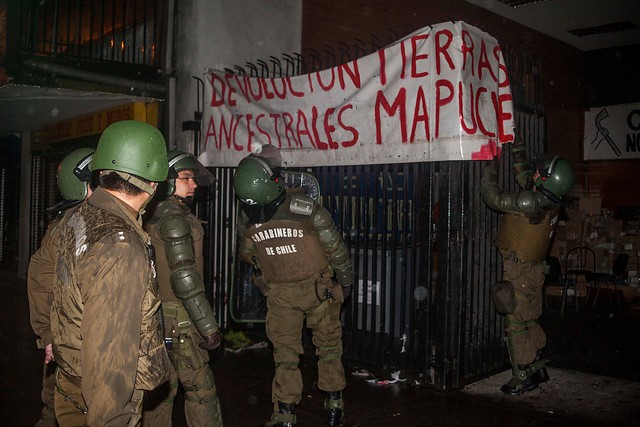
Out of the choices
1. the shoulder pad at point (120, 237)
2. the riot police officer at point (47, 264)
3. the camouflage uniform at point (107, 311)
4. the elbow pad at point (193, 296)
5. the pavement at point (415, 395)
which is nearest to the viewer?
the camouflage uniform at point (107, 311)

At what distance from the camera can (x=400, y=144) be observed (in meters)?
5.74

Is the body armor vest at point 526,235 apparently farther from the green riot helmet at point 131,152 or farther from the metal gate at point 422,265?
the green riot helmet at point 131,152

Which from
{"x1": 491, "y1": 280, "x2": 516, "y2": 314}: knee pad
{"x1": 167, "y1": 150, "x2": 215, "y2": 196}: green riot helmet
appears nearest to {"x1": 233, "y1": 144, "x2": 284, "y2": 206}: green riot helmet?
{"x1": 167, "y1": 150, "x2": 215, "y2": 196}: green riot helmet

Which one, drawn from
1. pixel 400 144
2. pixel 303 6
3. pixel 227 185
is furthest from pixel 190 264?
pixel 303 6

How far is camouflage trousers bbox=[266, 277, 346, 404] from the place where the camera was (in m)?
4.93

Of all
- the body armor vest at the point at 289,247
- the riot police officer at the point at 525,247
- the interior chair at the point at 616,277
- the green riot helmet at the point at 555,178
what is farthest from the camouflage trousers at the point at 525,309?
the interior chair at the point at 616,277

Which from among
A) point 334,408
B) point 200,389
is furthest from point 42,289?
point 334,408

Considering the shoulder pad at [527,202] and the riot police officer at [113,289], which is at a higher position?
the shoulder pad at [527,202]

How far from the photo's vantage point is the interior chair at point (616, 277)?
34.8 feet

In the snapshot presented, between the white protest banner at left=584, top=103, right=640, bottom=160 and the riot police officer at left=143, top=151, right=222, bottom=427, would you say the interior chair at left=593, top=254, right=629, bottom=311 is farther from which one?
the riot police officer at left=143, top=151, right=222, bottom=427

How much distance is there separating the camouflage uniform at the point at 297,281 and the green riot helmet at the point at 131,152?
224 centimetres

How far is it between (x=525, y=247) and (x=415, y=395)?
71.5 inches

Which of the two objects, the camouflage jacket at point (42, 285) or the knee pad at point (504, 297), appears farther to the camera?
the knee pad at point (504, 297)

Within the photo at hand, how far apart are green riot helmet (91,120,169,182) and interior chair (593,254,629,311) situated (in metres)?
9.76
